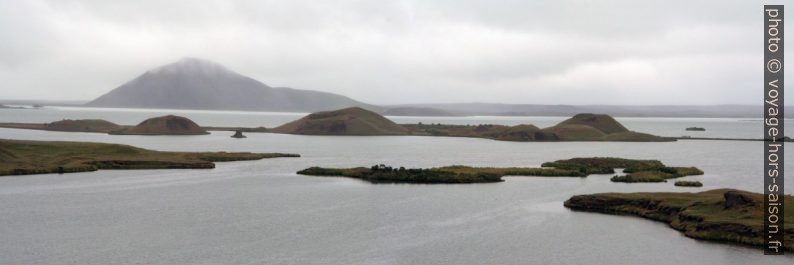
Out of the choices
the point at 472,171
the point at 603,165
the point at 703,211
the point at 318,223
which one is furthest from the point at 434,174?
the point at 703,211

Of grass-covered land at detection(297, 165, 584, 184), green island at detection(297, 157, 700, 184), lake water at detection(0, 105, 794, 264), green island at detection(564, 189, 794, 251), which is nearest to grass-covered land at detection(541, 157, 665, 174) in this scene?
green island at detection(297, 157, 700, 184)

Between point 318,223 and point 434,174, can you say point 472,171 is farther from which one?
point 318,223

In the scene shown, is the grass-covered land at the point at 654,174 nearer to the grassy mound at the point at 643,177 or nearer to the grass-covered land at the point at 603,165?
the grassy mound at the point at 643,177

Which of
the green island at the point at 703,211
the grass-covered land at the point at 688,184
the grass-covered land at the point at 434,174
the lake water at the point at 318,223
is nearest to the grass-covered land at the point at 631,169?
the lake water at the point at 318,223

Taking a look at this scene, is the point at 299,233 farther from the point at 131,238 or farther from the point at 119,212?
the point at 119,212

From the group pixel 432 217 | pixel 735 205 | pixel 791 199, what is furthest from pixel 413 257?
pixel 791 199

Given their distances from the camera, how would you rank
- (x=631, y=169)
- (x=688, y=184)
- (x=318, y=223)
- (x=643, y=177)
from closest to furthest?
1. (x=318, y=223)
2. (x=688, y=184)
3. (x=643, y=177)
4. (x=631, y=169)

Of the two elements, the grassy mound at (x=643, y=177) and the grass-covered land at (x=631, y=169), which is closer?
the grassy mound at (x=643, y=177)
